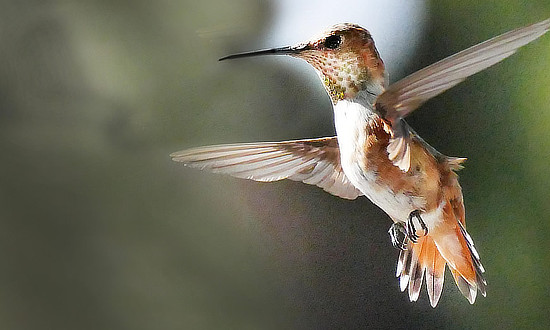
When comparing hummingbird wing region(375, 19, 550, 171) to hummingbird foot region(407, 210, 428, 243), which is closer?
hummingbird wing region(375, 19, 550, 171)

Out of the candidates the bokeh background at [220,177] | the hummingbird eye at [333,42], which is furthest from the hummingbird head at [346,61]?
the bokeh background at [220,177]

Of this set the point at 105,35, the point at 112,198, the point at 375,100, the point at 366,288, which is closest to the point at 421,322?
the point at 366,288

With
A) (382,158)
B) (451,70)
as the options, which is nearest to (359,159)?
(382,158)

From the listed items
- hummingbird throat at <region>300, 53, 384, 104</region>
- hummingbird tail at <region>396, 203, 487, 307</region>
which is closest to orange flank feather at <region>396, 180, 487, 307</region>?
hummingbird tail at <region>396, 203, 487, 307</region>

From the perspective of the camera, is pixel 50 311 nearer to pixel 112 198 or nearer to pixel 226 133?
pixel 112 198

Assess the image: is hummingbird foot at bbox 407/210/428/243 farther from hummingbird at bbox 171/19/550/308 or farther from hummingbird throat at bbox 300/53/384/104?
hummingbird throat at bbox 300/53/384/104

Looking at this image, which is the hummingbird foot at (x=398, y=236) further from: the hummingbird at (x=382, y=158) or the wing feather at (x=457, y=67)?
the wing feather at (x=457, y=67)
